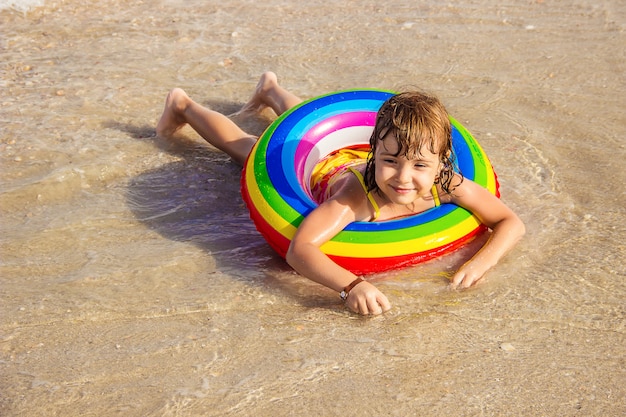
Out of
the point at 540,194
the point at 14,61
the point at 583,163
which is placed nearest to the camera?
the point at 540,194

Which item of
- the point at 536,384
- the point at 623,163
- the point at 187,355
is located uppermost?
the point at 623,163

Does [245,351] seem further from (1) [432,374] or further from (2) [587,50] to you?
(2) [587,50]

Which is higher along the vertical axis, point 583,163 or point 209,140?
point 583,163

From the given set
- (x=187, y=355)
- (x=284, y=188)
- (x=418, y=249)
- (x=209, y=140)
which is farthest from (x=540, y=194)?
(x=187, y=355)

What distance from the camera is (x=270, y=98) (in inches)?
224

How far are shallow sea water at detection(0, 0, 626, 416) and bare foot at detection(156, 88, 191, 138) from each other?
0.34 feet

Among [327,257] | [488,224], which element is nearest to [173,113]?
[327,257]

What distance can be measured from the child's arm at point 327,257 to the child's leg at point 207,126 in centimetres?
125

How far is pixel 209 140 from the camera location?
534cm

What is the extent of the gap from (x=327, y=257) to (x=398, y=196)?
433 millimetres

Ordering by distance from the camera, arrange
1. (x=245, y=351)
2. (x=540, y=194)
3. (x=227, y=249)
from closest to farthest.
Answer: (x=245, y=351) → (x=227, y=249) → (x=540, y=194)

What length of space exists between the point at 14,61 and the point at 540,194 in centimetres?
412

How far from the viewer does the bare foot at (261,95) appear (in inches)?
225

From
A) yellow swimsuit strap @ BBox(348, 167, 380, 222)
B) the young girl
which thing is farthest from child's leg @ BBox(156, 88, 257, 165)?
yellow swimsuit strap @ BBox(348, 167, 380, 222)
